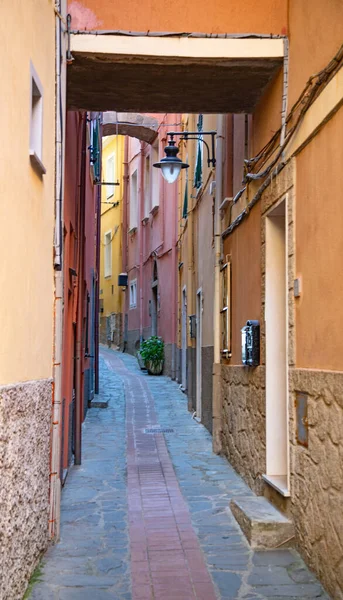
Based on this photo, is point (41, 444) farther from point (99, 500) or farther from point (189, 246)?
point (189, 246)

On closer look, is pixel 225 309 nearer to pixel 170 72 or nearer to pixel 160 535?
pixel 170 72

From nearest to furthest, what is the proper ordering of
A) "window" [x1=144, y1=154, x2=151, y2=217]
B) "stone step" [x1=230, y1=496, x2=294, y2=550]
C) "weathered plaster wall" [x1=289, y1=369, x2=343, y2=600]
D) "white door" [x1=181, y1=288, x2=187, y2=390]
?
"weathered plaster wall" [x1=289, y1=369, x2=343, y2=600], "stone step" [x1=230, y1=496, x2=294, y2=550], "white door" [x1=181, y1=288, x2=187, y2=390], "window" [x1=144, y1=154, x2=151, y2=217]

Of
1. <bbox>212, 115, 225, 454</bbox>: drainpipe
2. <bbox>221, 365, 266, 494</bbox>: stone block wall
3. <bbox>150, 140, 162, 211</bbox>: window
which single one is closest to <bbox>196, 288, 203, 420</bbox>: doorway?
<bbox>212, 115, 225, 454</bbox>: drainpipe

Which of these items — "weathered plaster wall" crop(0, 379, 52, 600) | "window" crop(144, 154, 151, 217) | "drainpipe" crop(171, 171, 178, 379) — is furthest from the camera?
"window" crop(144, 154, 151, 217)

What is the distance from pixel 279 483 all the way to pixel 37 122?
11.5 feet

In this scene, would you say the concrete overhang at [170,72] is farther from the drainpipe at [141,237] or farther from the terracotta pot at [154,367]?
the drainpipe at [141,237]

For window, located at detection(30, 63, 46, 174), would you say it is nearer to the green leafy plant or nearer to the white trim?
the white trim

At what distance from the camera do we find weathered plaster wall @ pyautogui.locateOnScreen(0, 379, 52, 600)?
378 centimetres

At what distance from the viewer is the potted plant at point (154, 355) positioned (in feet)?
65.3

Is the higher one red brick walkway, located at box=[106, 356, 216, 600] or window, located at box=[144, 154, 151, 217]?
window, located at box=[144, 154, 151, 217]

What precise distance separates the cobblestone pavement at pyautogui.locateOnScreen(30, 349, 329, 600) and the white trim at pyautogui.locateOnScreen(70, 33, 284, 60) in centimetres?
408

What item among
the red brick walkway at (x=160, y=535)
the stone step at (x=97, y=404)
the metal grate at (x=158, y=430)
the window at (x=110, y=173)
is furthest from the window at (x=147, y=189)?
the red brick walkway at (x=160, y=535)

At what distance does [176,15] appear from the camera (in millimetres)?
6484

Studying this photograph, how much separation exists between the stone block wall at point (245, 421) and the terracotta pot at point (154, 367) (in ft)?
34.7
